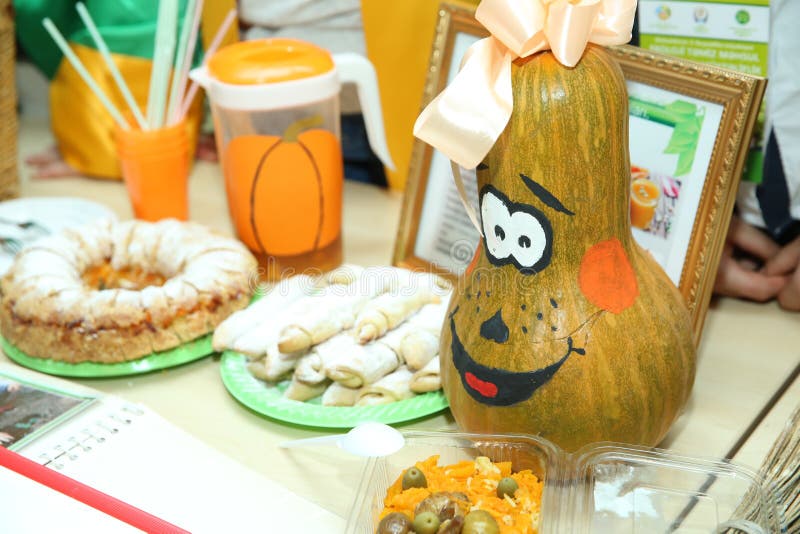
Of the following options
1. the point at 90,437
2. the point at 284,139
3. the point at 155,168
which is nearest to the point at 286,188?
the point at 284,139

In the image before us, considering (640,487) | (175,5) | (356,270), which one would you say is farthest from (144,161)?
(640,487)

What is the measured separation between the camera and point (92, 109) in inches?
45.4

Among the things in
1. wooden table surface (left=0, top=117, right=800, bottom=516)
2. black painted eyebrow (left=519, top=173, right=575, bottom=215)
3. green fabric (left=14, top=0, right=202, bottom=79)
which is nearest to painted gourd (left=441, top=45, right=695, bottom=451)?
black painted eyebrow (left=519, top=173, right=575, bottom=215)

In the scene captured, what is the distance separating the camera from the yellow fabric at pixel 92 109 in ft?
3.72

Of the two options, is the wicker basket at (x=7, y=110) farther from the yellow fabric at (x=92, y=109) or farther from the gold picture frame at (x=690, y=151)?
the gold picture frame at (x=690, y=151)

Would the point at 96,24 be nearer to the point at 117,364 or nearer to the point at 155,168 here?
the point at 155,168

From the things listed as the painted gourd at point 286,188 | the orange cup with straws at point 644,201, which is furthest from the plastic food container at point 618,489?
the painted gourd at point 286,188

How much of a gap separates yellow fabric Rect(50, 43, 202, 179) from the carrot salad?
0.71 metres

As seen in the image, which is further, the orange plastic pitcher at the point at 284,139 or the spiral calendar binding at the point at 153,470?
the orange plastic pitcher at the point at 284,139

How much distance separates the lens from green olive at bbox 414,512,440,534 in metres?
0.56

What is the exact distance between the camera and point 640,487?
23.7 inches

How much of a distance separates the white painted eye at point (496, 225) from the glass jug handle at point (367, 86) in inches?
13.1

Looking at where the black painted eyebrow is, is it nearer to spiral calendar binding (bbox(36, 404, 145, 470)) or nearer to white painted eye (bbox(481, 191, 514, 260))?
white painted eye (bbox(481, 191, 514, 260))

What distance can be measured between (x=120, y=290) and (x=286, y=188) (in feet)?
0.61
